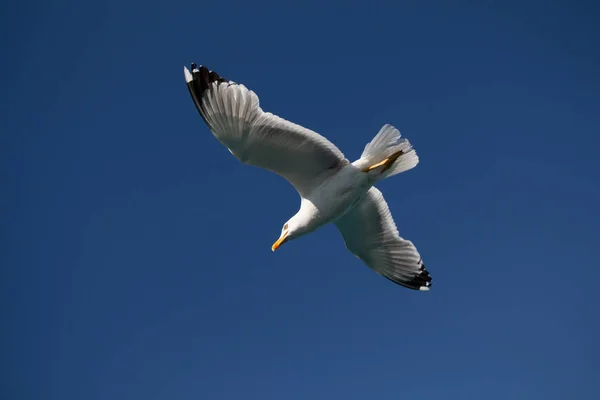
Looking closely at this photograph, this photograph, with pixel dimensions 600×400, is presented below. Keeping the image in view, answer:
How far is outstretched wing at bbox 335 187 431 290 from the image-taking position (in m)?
8.20

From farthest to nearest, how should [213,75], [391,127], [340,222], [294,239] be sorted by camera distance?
1. [340,222]
2. [294,239]
3. [391,127]
4. [213,75]

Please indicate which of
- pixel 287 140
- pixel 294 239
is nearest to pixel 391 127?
pixel 287 140

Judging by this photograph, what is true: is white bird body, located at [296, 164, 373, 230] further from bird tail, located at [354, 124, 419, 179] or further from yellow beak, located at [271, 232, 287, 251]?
yellow beak, located at [271, 232, 287, 251]

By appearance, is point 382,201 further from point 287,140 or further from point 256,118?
point 256,118

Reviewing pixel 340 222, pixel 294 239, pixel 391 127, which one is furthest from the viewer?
pixel 340 222

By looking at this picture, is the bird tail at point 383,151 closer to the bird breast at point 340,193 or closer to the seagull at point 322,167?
the seagull at point 322,167

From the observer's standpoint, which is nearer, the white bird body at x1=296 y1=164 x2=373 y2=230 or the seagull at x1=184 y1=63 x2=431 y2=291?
the seagull at x1=184 y1=63 x2=431 y2=291

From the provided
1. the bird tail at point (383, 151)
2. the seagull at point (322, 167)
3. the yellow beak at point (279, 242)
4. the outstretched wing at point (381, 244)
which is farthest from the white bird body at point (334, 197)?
the outstretched wing at point (381, 244)

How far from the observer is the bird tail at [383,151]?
282 inches

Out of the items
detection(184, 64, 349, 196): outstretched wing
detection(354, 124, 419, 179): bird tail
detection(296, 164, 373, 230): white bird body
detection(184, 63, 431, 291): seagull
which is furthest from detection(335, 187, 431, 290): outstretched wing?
detection(184, 64, 349, 196): outstretched wing

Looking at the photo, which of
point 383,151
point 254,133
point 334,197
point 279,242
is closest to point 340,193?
point 334,197

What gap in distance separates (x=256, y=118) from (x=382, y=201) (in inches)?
99.3

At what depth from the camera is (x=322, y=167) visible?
7320mm

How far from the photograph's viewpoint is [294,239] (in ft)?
25.2
